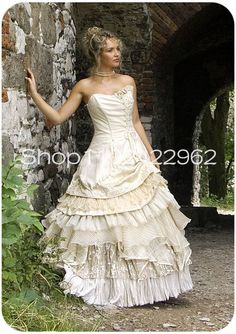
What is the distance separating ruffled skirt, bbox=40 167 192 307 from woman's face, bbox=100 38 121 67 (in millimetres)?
753

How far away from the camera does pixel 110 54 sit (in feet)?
13.4

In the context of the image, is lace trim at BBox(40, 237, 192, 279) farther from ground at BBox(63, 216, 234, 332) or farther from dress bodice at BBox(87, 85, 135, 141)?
dress bodice at BBox(87, 85, 135, 141)

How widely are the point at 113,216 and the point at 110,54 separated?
99 centimetres

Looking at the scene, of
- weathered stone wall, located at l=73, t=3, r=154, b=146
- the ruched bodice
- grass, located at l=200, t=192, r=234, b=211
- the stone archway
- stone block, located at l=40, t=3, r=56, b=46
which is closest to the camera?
the ruched bodice

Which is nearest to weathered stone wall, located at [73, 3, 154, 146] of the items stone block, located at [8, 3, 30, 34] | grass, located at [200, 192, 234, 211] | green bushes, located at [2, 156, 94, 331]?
stone block, located at [8, 3, 30, 34]

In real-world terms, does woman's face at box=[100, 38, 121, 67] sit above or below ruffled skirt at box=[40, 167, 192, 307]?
above

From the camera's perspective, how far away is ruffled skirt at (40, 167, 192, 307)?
3779 millimetres

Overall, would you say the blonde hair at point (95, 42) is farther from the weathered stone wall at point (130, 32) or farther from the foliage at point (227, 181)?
the foliage at point (227, 181)

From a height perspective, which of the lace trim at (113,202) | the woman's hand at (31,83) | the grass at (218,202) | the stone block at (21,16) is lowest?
the grass at (218,202)

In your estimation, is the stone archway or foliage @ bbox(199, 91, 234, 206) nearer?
the stone archway

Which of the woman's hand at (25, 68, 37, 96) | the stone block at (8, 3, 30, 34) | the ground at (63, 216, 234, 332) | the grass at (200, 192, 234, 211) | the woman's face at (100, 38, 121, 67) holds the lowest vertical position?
the grass at (200, 192, 234, 211)

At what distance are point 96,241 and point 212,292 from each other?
106 centimetres

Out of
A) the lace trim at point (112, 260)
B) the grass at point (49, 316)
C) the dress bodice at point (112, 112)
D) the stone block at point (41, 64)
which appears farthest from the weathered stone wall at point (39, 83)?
the grass at point (49, 316)

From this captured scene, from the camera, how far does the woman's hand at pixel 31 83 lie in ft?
12.9
